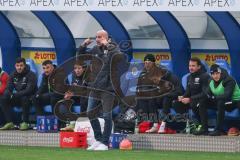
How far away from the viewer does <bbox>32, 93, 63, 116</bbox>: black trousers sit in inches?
699

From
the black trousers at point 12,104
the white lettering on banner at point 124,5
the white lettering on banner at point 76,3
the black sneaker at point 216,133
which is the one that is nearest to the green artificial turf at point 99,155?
the black sneaker at point 216,133

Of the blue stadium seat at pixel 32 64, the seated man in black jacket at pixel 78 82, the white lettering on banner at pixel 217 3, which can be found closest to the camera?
the white lettering on banner at pixel 217 3

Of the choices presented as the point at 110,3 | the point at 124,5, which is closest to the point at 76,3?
the point at 110,3

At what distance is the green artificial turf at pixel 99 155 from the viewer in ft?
47.3

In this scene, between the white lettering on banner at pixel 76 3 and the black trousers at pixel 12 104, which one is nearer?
the white lettering on banner at pixel 76 3

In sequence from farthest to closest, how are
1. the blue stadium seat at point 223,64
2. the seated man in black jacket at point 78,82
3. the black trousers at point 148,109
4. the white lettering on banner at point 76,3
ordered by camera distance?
1. the seated man in black jacket at point 78,82
2. the blue stadium seat at point 223,64
3. the black trousers at point 148,109
4. the white lettering on banner at point 76,3

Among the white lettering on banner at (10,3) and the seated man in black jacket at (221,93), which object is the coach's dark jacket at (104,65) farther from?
the seated man in black jacket at (221,93)

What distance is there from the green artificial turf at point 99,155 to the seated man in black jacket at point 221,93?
92cm

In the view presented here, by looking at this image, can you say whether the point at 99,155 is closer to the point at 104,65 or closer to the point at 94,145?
the point at 94,145

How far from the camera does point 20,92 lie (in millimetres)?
18062

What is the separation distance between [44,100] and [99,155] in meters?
3.47

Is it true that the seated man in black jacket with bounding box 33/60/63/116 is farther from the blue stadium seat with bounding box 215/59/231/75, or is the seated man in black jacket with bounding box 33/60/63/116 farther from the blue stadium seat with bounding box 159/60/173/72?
the blue stadium seat with bounding box 215/59/231/75

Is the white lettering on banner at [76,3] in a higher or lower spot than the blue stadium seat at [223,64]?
higher

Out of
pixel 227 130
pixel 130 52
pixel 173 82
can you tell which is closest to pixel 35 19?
pixel 130 52
